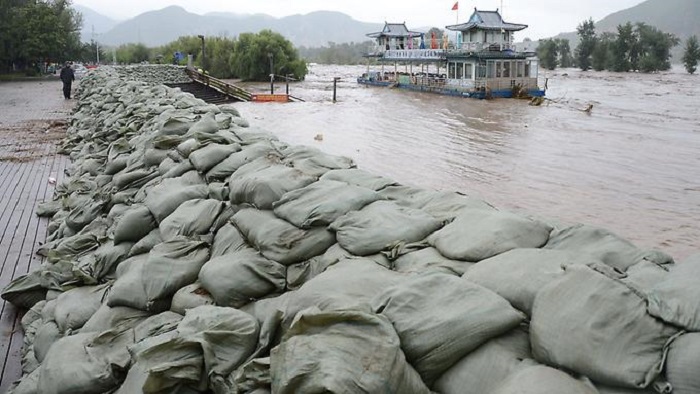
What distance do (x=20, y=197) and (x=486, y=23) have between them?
24.3m

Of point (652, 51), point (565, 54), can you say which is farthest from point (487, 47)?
point (565, 54)

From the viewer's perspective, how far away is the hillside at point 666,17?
458 ft

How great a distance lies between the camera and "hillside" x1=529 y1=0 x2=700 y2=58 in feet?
458

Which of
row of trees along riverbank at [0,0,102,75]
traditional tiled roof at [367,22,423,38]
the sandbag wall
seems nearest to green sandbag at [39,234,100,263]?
the sandbag wall

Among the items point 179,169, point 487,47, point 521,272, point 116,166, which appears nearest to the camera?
point 521,272

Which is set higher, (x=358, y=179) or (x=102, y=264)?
(x=358, y=179)

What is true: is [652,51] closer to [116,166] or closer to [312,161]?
[116,166]

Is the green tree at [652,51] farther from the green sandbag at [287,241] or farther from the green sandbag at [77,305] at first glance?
the green sandbag at [77,305]

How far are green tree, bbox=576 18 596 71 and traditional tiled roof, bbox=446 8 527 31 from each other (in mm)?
33545

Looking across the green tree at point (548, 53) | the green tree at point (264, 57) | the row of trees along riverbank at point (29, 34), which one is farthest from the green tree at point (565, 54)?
the row of trees along riverbank at point (29, 34)

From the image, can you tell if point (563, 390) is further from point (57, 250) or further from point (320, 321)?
point (57, 250)

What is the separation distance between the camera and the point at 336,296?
1.89 metres

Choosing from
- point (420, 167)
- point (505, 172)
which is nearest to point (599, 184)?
point (505, 172)

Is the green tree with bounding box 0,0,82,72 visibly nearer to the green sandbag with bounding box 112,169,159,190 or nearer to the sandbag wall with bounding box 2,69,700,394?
the green sandbag with bounding box 112,169,159,190
